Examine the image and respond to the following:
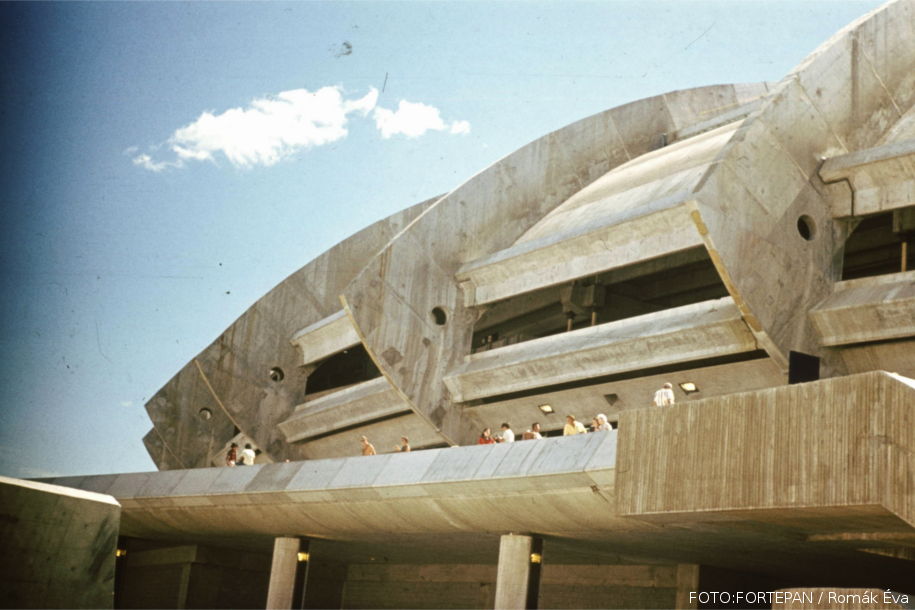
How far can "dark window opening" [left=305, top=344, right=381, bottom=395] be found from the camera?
34750 millimetres

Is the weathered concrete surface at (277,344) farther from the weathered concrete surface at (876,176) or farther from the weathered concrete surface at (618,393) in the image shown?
the weathered concrete surface at (876,176)

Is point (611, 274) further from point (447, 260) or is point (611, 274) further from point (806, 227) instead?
point (806, 227)

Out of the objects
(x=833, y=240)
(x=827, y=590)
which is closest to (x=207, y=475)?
(x=833, y=240)

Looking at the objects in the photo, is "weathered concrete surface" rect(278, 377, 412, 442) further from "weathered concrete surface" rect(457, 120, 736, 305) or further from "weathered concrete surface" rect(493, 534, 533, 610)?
"weathered concrete surface" rect(493, 534, 533, 610)

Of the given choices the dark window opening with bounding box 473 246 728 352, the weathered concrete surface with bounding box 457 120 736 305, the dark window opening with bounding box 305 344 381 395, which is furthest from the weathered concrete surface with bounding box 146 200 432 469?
the weathered concrete surface with bounding box 457 120 736 305

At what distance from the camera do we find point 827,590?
451 inches

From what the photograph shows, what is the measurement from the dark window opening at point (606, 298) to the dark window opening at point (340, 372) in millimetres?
6826

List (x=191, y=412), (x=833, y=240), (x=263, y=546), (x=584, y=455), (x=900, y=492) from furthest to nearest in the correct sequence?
(x=191, y=412), (x=263, y=546), (x=833, y=240), (x=584, y=455), (x=900, y=492)

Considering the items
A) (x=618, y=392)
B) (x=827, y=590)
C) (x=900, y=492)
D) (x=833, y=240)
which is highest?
(x=833, y=240)

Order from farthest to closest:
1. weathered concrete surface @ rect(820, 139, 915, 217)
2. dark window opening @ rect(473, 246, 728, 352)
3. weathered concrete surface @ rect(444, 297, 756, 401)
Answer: dark window opening @ rect(473, 246, 728, 352) < weathered concrete surface @ rect(444, 297, 756, 401) < weathered concrete surface @ rect(820, 139, 915, 217)

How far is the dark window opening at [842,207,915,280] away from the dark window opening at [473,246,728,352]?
2801 mm

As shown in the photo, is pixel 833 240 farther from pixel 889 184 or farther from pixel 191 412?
pixel 191 412

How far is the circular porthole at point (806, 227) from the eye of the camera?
20092 millimetres

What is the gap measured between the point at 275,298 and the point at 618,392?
1331cm
